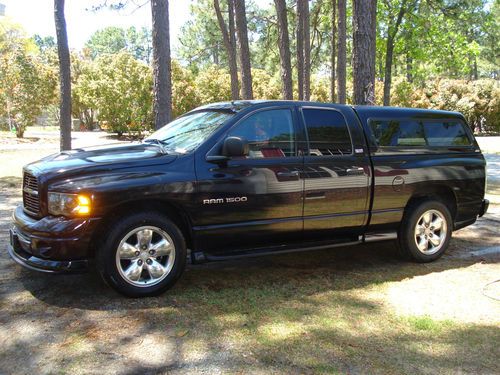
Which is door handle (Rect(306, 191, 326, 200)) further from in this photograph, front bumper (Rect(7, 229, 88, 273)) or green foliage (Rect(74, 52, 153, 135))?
green foliage (Rect(74, 52, 153, 135))

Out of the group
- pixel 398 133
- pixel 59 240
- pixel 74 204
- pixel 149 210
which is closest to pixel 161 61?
pixel 398 133

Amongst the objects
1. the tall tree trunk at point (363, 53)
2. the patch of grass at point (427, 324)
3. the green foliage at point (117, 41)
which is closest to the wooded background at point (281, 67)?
the tall tree trunk at point (363, 53)

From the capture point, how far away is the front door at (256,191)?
4.56m

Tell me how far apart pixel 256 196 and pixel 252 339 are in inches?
60.0

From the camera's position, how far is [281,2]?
1602 cm

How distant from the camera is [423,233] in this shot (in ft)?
18.8

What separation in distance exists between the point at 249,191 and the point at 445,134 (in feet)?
9.39

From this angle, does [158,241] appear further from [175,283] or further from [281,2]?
[281,2]

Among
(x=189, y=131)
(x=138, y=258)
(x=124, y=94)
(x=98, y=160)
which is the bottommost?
(x=138, y=258)

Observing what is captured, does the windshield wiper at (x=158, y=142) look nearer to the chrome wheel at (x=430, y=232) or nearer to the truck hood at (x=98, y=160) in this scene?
the truck hood at (x=98, y=160)

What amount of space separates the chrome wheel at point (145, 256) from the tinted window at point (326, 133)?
1804mm

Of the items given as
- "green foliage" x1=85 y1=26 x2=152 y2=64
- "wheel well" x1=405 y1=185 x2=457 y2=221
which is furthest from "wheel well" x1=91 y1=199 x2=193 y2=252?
"green foliage" x1=85 y1=26 x2=152 y2=64

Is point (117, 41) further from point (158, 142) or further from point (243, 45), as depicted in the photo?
point (158, 142)

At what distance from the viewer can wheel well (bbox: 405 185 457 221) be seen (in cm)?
572
